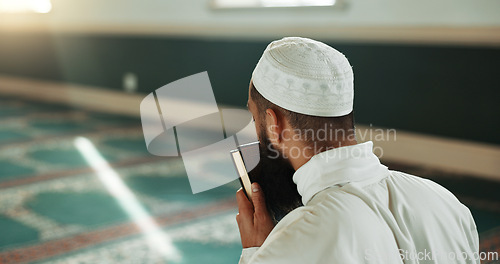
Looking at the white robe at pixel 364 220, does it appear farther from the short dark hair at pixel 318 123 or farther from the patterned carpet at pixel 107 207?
the patterned carpet at pixel 107 207

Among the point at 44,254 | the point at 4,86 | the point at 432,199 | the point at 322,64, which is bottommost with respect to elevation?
the point at 4,86

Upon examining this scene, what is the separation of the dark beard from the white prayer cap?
0.12 m

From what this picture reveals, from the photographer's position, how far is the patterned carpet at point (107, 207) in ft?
10.5

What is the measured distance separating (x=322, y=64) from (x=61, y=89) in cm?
812

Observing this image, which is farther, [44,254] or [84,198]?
[84,198]

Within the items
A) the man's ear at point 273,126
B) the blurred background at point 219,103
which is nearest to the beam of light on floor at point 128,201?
the blurred background at point 219,103

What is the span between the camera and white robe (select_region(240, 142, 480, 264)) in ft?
3.32

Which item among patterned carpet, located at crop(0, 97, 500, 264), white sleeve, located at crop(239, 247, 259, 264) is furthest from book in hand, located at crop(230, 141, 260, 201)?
patterned carpet, located at crop(0, 97, 500, 264)

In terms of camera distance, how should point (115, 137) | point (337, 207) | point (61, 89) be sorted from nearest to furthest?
point (337, 207) < point (115, 137) < point (61, 89)

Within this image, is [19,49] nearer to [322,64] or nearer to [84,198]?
[84,198]

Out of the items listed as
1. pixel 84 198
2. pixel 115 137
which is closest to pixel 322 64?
pixel 84 198

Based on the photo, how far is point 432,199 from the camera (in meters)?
1.16

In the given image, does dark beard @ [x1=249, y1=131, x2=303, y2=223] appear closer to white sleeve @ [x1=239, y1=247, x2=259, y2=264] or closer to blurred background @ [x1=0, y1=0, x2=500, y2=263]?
white sleeve @ [x1=239, y1=247, x2=259, y2=264]

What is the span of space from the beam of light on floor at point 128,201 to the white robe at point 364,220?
2.07m
